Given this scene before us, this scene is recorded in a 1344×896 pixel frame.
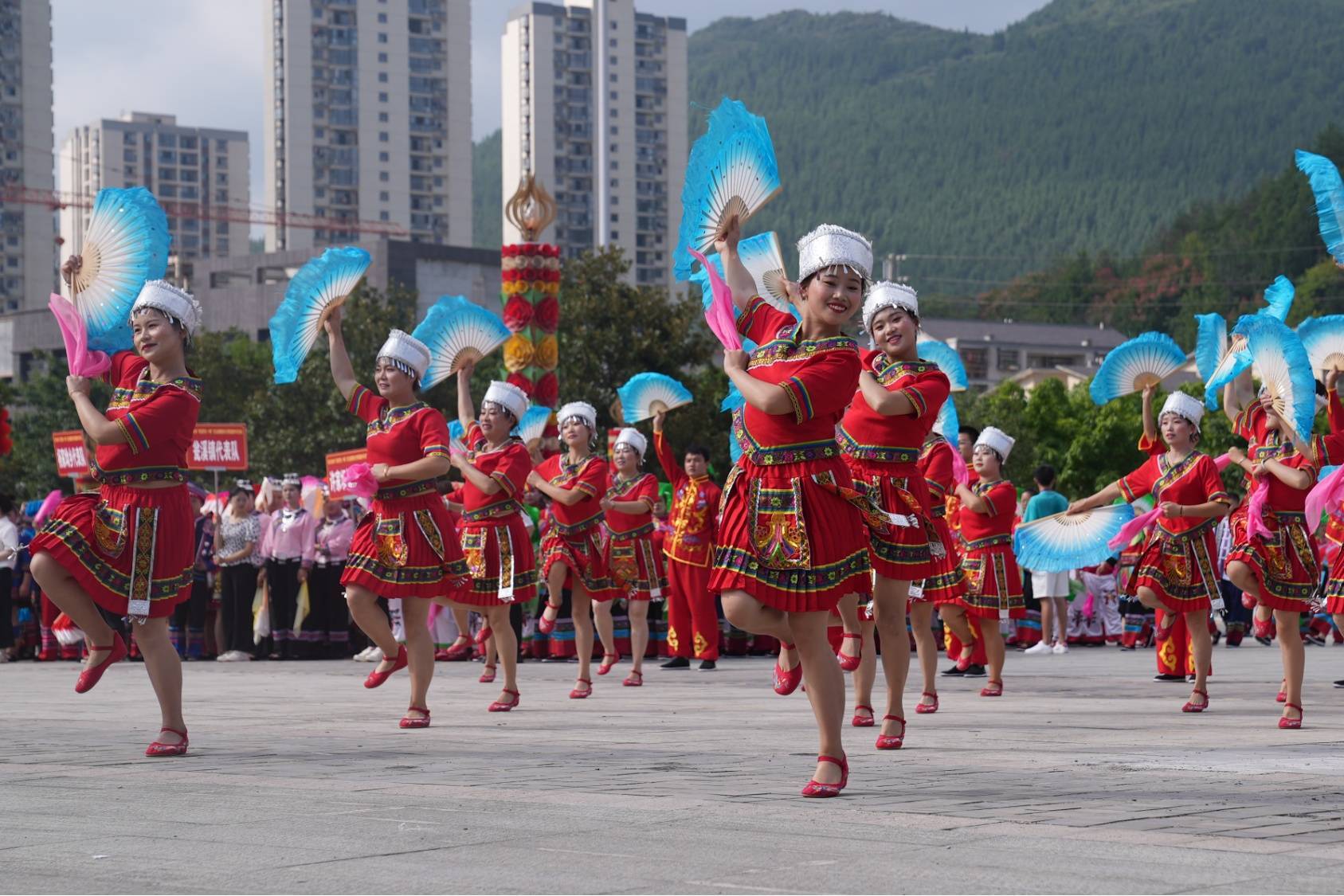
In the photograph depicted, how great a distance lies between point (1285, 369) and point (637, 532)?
6.00m

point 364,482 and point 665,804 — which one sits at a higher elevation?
point 364,482

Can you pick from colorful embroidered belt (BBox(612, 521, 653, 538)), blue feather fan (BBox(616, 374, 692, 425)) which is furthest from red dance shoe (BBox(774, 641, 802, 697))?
blue feather fan (BBox(616, 374, 692, 425))

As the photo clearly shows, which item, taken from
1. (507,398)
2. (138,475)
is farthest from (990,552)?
(138,475)

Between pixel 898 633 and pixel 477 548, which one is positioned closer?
pixel 898 633

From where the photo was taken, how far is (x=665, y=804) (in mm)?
5770

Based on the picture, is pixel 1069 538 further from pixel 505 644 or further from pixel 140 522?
pixel 140 522

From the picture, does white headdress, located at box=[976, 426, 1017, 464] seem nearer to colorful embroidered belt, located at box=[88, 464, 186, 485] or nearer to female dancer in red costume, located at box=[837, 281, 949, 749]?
female dancer in red costume, located at box=[837, 281, 949, 749]

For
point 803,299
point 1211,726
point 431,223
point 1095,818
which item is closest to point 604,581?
point 1211,726

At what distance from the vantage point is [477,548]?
38.5 ft

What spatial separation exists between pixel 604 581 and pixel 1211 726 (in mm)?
5126

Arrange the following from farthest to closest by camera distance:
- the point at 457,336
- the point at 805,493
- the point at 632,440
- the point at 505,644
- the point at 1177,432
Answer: the point at 632,440, the point at 457,336, the point at 505,644, the point at 1177,432, the point at 805,493

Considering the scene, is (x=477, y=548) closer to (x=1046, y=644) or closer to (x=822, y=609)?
(x=822, y=609)

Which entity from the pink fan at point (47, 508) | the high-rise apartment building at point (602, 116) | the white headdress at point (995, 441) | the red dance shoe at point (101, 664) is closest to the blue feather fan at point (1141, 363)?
the white headdress at point (995, 441)

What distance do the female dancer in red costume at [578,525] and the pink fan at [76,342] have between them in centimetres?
499
